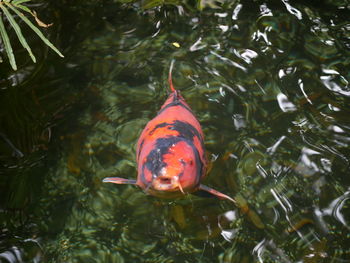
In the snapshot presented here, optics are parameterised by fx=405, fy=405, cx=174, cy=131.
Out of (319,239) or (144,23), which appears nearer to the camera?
(319,239)

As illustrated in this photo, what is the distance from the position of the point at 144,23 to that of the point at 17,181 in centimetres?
196

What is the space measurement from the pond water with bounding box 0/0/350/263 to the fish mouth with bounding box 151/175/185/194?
34.3 inches

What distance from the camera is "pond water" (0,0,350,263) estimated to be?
9.02 ft

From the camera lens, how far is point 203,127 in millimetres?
3283

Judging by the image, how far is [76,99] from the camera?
352 centimetres

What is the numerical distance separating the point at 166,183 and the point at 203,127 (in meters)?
1.34

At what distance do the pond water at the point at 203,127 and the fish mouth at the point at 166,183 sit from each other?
870 mm

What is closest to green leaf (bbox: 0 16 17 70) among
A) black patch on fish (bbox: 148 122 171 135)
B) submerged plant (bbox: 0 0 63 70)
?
submerged plant (bbox: 0 0 63 70)

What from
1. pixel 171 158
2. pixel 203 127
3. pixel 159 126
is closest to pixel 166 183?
pixel 171 158

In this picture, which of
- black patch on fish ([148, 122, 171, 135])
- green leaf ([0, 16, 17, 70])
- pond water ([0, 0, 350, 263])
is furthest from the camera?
pond water ([0, 0, 350, 263])

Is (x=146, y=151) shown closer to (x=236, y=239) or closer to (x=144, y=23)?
(x=236, y=239)

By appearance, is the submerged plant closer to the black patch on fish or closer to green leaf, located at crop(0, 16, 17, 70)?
green leaf, located at crop(0, 16, 17, 70)

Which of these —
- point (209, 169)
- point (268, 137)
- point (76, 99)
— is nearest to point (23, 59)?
point (76, 99)

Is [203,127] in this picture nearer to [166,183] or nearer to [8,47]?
[166,183]
